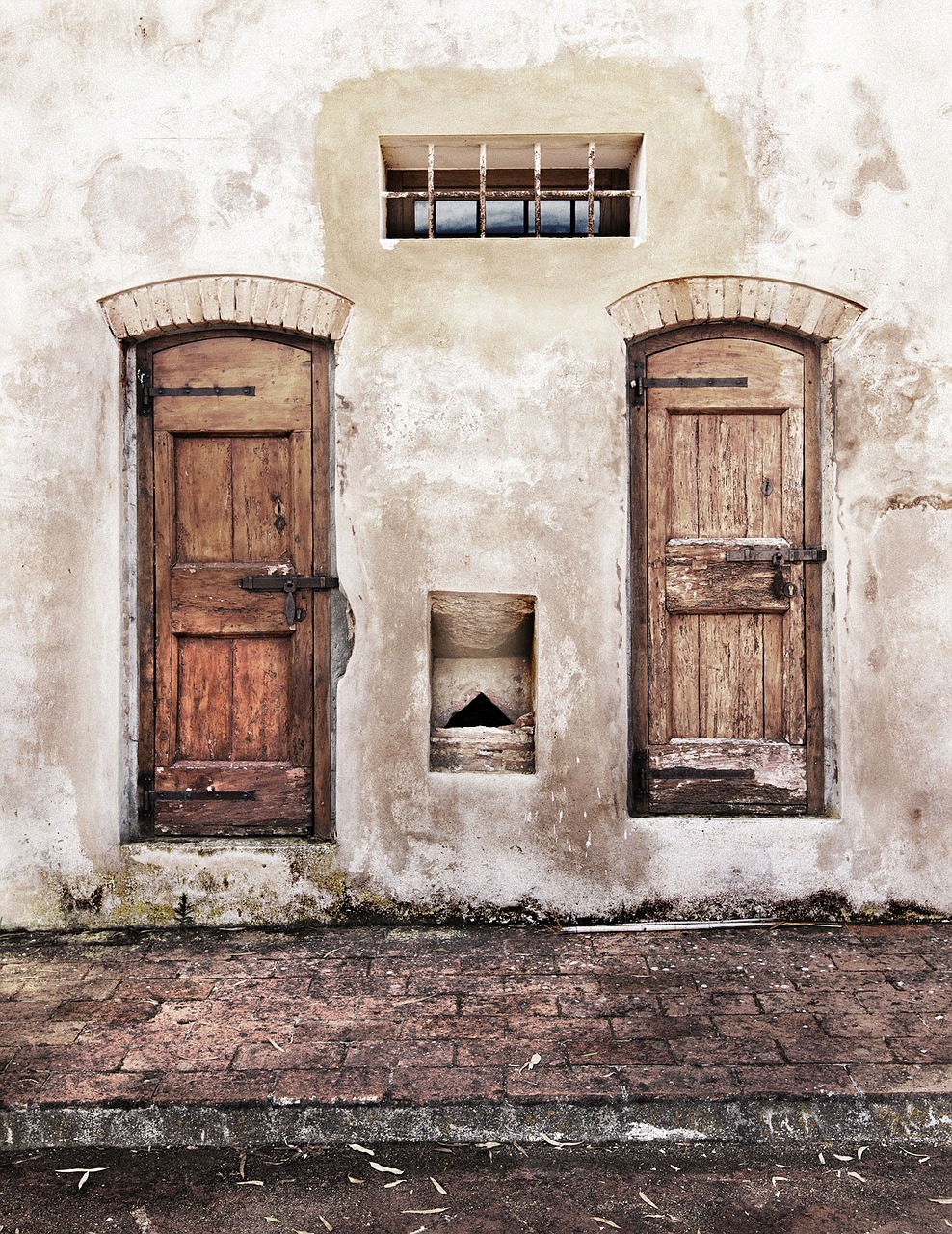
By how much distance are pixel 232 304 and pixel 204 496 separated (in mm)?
955

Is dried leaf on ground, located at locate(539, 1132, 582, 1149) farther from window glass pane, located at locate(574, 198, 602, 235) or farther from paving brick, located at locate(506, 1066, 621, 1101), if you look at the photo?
window glass pane, located at locate(574, 198, 602, 235)

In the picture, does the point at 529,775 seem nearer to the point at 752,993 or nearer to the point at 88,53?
the point at 752,993

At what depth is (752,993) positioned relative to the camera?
3936 mm

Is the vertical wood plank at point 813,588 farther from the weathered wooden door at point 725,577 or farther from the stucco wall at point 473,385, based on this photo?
the stucco wall at point 473,385

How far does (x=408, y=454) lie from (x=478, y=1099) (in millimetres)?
2894

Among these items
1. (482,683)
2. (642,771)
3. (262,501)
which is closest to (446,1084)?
(642,771)

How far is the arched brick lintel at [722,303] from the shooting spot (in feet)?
15.6

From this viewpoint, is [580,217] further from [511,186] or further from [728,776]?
[728,776]

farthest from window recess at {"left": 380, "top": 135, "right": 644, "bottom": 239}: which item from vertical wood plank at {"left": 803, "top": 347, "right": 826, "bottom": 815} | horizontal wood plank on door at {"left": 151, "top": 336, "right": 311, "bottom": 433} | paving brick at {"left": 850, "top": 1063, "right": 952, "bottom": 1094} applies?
paving brick at {"left": 850, "top": 1063, "right": 952, "bottom": 1094}

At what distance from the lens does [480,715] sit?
5121 mm

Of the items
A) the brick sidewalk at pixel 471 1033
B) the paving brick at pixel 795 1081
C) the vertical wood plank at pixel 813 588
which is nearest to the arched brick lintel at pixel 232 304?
the vertical wood plank at pixel 813 588

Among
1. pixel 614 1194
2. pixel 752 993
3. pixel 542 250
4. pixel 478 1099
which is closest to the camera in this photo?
pixel 614 1194

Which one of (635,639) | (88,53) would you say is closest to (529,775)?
(635,639)

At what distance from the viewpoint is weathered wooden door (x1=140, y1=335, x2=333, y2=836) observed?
193 inches
